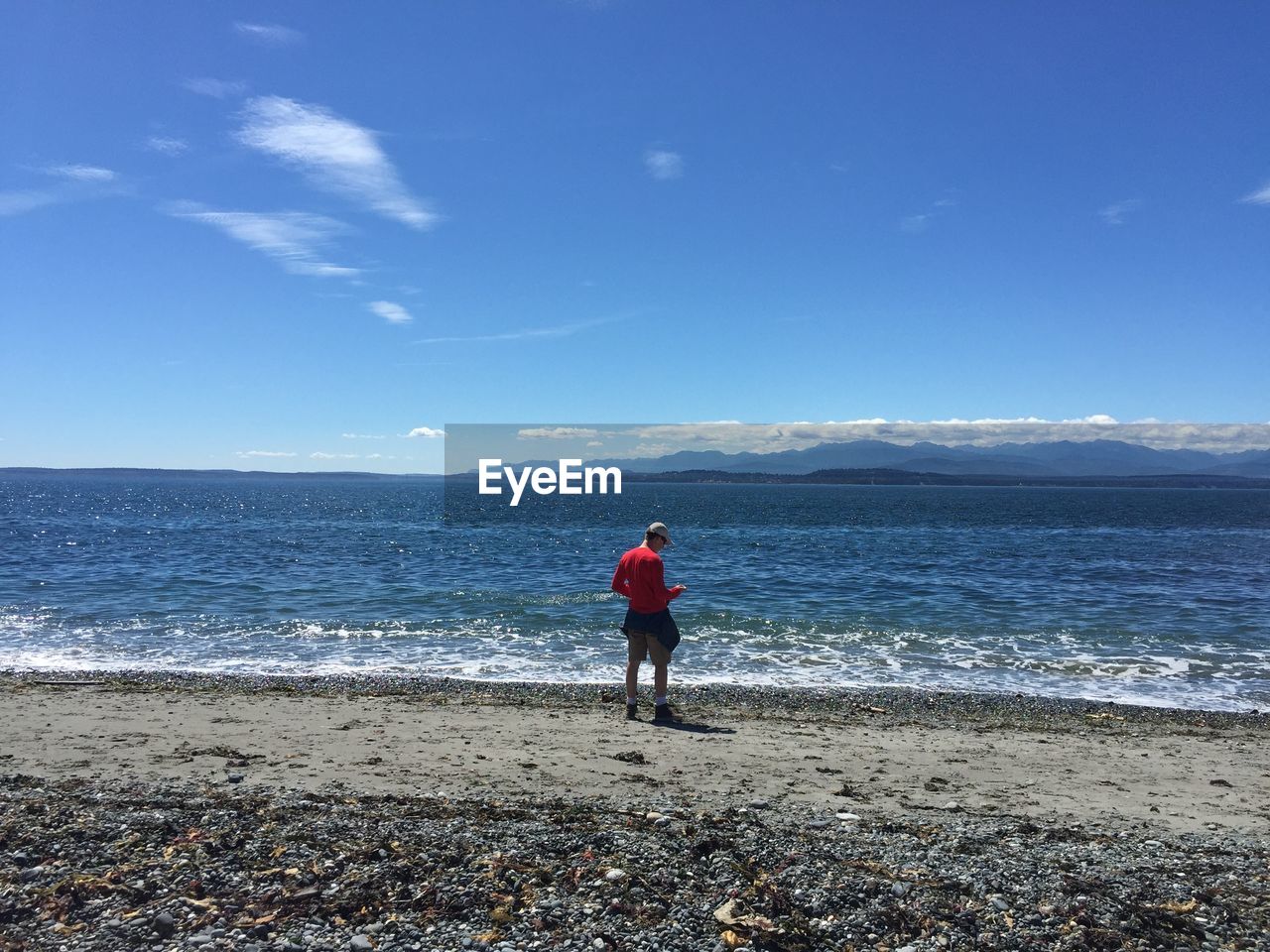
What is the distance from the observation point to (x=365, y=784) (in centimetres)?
714

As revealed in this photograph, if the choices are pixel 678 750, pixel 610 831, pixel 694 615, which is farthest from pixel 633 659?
pixel 694 615

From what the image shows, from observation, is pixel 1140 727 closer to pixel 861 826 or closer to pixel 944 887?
pixel 861 826

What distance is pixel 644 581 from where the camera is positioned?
396 inches

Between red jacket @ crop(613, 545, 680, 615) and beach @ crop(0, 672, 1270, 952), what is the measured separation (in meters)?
1.47

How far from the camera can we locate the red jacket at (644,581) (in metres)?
10.0

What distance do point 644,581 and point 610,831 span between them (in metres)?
4.44

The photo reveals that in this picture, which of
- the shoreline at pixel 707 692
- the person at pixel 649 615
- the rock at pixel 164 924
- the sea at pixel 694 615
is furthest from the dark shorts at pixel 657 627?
the rock at pixel 164 924

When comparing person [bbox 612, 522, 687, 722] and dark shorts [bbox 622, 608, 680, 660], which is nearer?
person [bbox 612, 522, 687, 722]

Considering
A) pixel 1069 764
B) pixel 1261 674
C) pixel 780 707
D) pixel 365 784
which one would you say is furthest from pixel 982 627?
pixel 365 784

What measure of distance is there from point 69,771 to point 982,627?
16648mm

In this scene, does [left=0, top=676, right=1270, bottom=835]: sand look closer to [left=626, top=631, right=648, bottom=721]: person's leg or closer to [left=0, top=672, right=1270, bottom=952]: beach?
[left=0, top=672, right=1270, bottom=952]: beach

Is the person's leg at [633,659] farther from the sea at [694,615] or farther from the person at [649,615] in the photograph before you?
the sea at [694,615]

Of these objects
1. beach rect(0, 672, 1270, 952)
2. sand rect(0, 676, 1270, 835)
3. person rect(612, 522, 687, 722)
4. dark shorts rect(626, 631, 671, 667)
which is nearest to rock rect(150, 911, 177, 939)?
beach rect(0, 672, 1270, 952)

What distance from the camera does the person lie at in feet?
33.0
